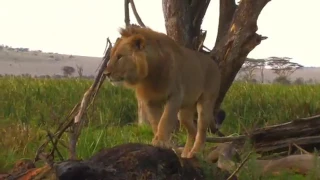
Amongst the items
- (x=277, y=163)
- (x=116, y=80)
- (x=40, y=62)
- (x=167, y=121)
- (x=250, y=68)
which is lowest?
(x=40, y=62)

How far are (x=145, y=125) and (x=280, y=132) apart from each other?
2.67m

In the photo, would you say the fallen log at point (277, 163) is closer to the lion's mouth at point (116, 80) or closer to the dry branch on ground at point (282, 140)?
the dry branch on ground at point (282, 140)

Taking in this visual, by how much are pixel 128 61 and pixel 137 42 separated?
0.16m

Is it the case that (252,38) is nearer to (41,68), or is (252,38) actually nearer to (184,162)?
(184,162)

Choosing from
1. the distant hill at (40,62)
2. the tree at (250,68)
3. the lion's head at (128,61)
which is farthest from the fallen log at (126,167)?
the distant hill at (40,62)

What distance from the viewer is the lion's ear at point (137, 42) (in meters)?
5.06

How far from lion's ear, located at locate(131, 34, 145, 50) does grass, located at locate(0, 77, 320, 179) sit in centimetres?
149

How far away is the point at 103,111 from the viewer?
10328 millimetres

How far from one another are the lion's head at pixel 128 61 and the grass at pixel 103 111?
139 centimetres

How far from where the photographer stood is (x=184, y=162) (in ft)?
13.6

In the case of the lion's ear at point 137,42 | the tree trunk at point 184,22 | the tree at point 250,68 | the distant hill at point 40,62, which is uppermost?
the tree trunk at point 184,22

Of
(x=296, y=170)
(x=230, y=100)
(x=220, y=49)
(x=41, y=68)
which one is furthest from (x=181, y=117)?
(x=41, y=68)

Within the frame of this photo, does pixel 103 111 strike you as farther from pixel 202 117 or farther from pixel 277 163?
pixel 277 163

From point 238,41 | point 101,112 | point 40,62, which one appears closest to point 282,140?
point 238,41
